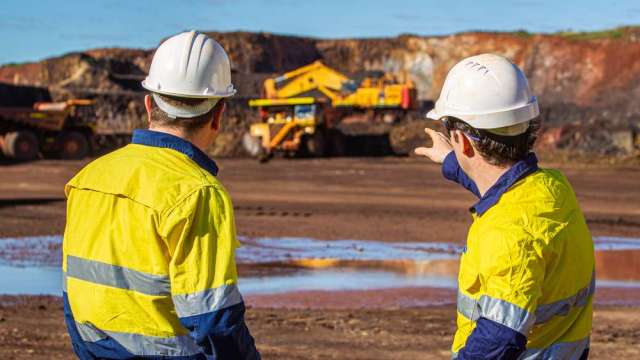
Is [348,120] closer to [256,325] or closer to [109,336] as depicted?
[256,325]

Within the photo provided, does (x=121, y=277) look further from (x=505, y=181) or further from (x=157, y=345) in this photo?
(x=505, y=181)

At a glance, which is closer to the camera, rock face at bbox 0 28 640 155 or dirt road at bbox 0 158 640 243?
dirt road at bbox 0 158 640 243

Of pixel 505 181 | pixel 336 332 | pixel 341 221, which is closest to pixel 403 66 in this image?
pixel 341 221

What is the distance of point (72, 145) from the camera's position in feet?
130

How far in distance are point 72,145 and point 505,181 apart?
38027mm

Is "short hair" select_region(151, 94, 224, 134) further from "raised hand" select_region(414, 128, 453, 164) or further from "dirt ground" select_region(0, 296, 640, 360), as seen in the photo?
"dirt ground" select_region(0, 296, 640, 360)

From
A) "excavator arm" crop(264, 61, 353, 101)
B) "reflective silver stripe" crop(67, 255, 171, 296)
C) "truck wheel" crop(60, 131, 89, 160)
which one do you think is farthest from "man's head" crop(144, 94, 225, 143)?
"excavator arm" crop(264, 61, 353, 101)

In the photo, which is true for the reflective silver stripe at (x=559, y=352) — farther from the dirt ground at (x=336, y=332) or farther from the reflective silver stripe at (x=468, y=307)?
the dirt ground at (x=336, y=332)

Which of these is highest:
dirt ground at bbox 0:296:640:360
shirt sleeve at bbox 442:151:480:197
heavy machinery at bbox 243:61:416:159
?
shirt sleeve at bbox 442:151:480:197

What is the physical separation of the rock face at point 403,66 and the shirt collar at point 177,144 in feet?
149

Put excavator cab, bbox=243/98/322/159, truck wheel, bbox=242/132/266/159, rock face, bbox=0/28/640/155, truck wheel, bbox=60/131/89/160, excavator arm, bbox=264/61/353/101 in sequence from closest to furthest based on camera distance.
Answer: excavator cab, bbox=243/98/322/159
truck wheel, bbox=60/131/89/160
truck wheel, bbox=242/132/266/159
excavator arm, bbox=264/61/353/101
rock face, bbox=0/28/640/155

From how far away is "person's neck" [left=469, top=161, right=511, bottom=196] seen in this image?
118 inches

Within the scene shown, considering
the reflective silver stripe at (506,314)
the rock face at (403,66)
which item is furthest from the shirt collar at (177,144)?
the rock face at (403,66)

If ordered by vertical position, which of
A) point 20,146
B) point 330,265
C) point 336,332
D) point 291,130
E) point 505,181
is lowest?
point 20,146
